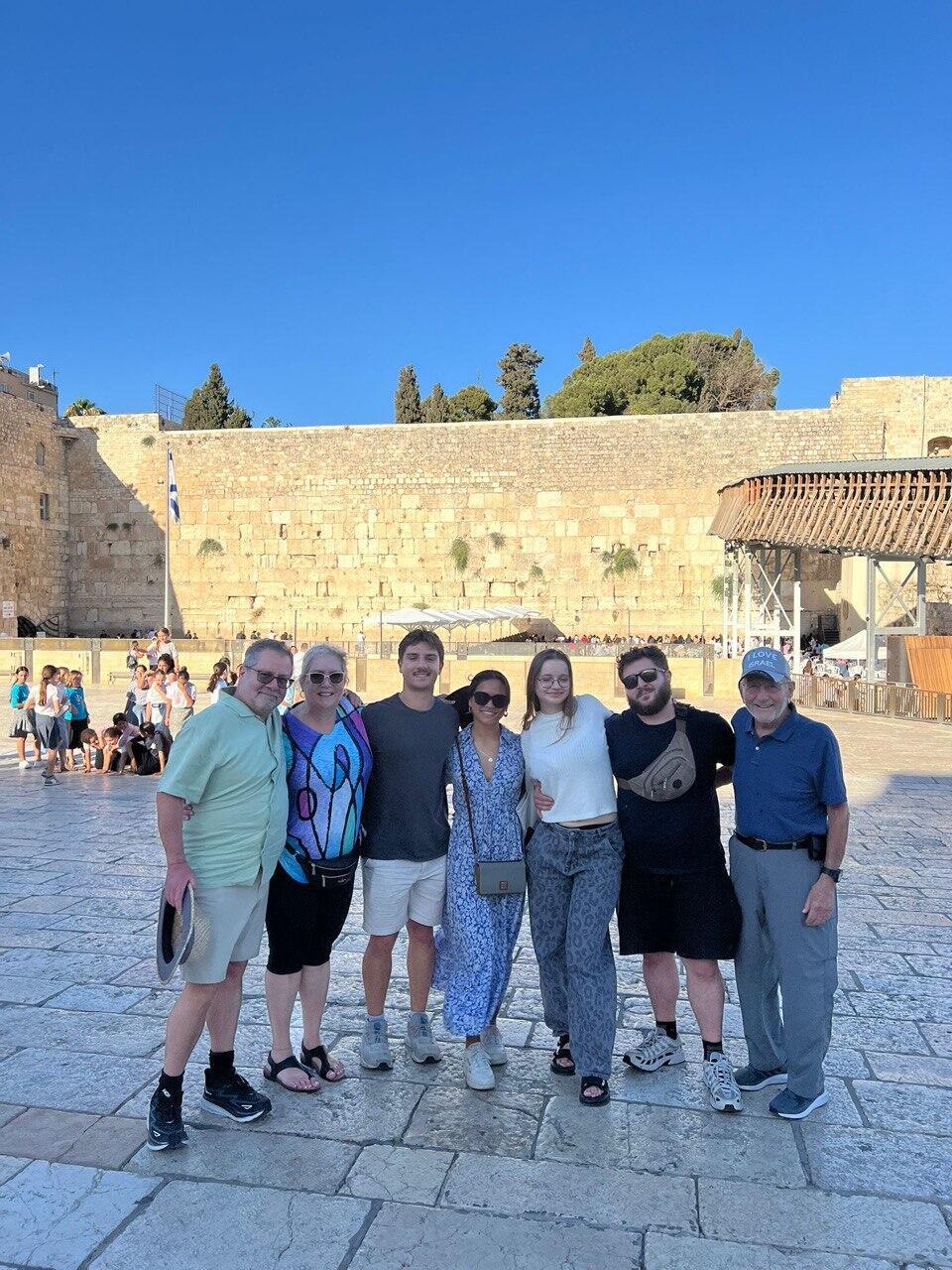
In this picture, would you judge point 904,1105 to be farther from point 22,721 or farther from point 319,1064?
point 22,721

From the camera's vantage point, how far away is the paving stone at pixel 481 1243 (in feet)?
7.78

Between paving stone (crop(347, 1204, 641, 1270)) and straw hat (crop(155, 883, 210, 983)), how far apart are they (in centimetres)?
83

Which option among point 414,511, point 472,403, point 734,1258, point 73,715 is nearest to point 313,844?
point 734,1258

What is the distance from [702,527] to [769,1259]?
23165 millimetres

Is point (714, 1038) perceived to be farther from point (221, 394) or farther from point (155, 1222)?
point (221, 394)

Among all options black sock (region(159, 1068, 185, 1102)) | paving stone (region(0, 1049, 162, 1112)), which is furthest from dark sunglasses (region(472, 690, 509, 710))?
paving stone (region(0, 1049, 162, 1112))

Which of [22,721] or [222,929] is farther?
[22,721]

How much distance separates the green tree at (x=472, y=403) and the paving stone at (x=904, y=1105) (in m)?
43.9

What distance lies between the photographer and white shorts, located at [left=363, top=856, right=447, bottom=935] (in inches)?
131

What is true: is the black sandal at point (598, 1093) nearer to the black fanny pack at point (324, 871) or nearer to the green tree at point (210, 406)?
the black fanny pack at point (324, 871)

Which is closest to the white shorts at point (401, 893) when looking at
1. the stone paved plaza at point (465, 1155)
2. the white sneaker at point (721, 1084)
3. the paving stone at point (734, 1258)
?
the stone paved plaza at point (465, 1155)

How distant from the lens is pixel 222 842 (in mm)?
2941

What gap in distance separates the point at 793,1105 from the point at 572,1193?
831 millimetres

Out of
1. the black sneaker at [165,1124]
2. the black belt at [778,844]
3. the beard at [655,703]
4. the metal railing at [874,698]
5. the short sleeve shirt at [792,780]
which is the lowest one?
the metal railing at [874,698]
